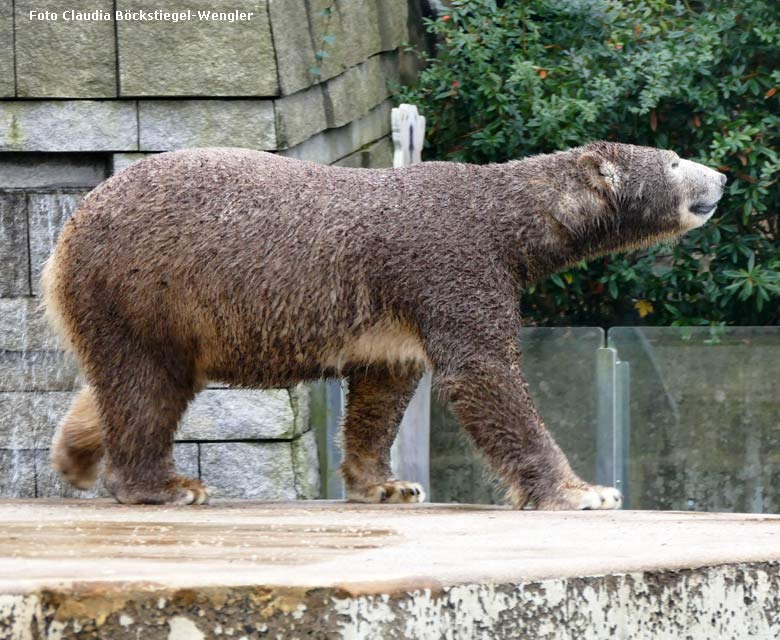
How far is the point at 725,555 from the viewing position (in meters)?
3.30

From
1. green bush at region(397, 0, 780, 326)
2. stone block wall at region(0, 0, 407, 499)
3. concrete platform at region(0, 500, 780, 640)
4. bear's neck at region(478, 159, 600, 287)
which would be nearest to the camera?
concrete platform at region(0, 500, 780, 640)

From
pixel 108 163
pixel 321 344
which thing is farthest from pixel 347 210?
pixel 108 163

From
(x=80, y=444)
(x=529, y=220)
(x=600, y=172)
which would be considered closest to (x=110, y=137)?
(x=80, y=444)

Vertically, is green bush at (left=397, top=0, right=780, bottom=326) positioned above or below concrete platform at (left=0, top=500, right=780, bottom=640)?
above

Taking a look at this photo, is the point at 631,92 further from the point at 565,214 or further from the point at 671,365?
the point at 565,214

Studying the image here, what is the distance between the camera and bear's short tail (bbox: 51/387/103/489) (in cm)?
543

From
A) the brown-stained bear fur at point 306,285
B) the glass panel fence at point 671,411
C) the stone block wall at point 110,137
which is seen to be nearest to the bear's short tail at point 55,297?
the brown-stained bear fur at point 306,285

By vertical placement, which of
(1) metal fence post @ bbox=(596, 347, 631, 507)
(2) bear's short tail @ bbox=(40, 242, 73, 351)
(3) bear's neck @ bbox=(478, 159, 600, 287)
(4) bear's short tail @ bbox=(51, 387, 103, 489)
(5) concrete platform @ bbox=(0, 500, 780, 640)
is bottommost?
(1) metal fence post @ bbox=(596, 347, 631, 507)

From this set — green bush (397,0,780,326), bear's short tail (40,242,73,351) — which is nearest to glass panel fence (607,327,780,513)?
green bush (397,0,780,326)

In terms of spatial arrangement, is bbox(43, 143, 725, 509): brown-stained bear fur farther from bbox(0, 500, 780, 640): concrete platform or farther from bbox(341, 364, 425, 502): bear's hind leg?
bbox(0, 500, 780, 640): concrete platform

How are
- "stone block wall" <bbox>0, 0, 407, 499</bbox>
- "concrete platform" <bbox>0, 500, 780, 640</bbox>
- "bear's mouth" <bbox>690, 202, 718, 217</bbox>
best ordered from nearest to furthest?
"concrete platform" <bbox>0, 500, 780, 640</bbox>, "bear's mouth" <bbox>690, 202, 718, 217</bbox>, "stone block wall" <bbox>0, 0, 407, 499</bbox>

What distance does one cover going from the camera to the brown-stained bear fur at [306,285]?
193 inches

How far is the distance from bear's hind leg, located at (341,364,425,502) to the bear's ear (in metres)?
1.04

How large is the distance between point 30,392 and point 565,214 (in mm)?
2910
